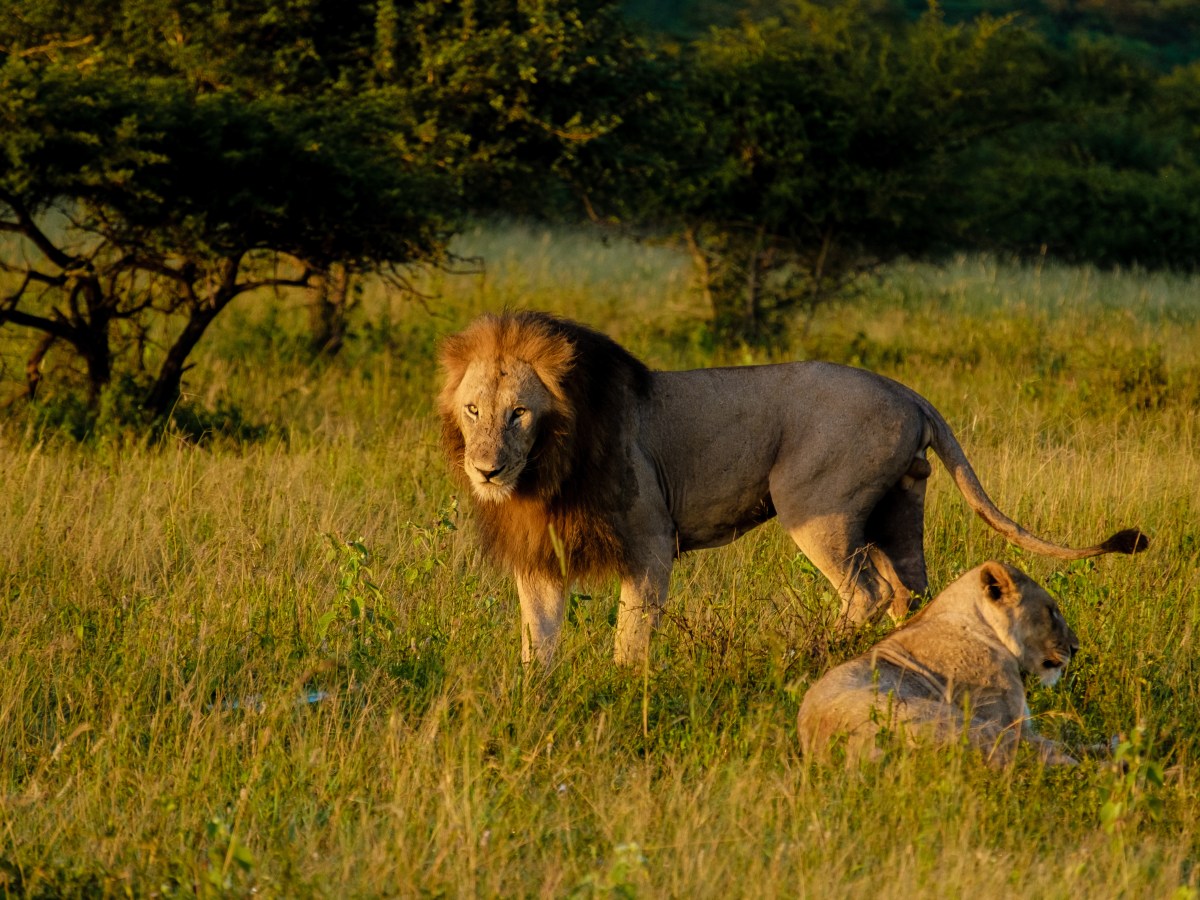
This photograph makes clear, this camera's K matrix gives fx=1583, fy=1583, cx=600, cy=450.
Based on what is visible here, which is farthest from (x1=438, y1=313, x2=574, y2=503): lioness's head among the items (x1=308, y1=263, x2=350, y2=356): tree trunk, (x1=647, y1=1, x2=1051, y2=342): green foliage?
(x1=647, y1=1, x2=1051, y2=342): green foliage

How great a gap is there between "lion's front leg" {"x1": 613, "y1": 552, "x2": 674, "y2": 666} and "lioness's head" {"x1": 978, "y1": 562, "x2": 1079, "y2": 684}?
1148mm

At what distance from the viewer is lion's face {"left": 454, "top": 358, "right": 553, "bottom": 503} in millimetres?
5020

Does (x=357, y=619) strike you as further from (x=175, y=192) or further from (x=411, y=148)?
(x=411, y=148)

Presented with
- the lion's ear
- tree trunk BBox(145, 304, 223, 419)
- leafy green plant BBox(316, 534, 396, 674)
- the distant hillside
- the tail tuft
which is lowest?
the distant hillside

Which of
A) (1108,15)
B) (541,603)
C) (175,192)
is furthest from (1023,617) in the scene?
(1108,15)

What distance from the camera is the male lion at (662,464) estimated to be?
5.16 m

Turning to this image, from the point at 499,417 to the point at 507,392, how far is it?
9 cm

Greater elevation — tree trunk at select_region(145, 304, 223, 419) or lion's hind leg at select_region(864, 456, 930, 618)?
lion's hind leg at select_region(864, 456, 930, 618)

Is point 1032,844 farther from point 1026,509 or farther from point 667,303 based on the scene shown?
point 667,303

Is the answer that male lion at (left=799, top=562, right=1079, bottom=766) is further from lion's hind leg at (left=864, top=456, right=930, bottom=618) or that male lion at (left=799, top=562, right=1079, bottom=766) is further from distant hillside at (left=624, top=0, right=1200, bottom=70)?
distant hillside at (left=624, top=0, right=1200, bottom=70)

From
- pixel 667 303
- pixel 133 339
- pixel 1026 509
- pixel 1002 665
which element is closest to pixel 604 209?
pixel 667 303

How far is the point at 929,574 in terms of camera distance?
6398mm

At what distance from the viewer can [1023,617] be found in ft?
14.3

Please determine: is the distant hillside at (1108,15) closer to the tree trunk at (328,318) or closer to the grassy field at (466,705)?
the tree trunk at (328,318)
